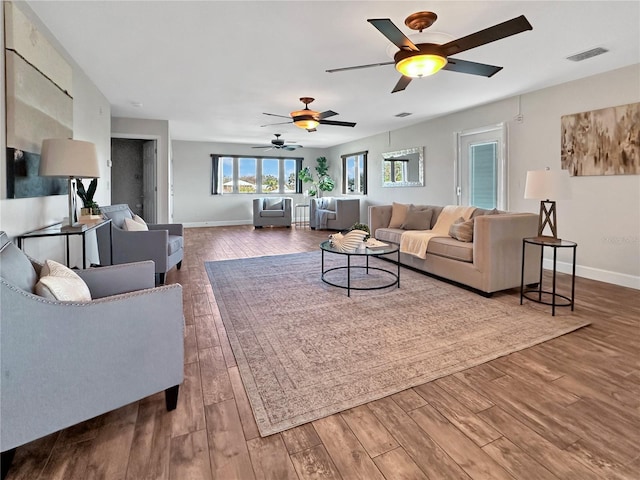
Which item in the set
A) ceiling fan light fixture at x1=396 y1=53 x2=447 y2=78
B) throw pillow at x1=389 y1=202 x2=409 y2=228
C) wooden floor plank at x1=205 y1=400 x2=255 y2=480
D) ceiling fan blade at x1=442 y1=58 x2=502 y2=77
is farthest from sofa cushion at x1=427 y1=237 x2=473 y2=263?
wooden floor plank at x1=205 y1=400 x2=255 y2=480

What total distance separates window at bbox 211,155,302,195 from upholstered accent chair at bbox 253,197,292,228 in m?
1.11

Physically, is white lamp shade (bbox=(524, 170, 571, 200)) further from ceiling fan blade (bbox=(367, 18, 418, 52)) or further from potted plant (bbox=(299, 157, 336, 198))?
potted plant (bbox=(299, 157, 336, 198))

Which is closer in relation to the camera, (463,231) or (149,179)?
(463,231)

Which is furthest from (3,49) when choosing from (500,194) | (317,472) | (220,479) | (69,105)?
(500,194)

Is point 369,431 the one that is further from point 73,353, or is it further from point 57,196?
point 57,196

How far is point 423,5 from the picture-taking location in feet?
8.27

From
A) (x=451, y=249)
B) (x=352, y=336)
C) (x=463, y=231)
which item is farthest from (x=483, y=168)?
(x=352, y=336)

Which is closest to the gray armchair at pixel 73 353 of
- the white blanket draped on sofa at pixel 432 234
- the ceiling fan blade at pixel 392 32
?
the ceiling fan blade at pixel 392 32

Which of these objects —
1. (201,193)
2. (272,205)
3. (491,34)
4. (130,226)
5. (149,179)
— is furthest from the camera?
(201,193)

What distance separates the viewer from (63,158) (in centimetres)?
246

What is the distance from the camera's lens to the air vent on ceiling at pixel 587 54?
10.9 feet

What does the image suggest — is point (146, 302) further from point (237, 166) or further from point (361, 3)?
point (237, 166)

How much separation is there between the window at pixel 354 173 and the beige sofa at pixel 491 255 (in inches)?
210

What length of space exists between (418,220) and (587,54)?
99.7 inches
